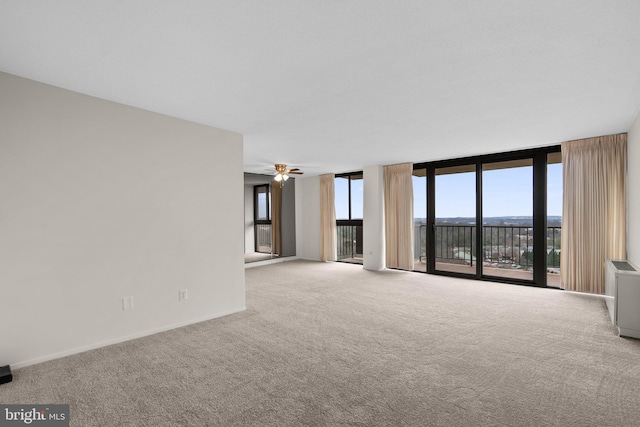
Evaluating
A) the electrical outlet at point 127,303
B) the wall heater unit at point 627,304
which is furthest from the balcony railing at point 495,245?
the electrical outlet at point 127,303

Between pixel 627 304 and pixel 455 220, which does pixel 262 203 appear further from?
pixel 627 304

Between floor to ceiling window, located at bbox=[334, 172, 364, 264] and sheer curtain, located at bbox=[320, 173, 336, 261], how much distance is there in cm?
24

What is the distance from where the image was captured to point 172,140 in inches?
135

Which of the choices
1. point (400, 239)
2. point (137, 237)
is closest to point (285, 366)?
point (137, 237)

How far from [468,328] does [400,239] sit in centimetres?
342

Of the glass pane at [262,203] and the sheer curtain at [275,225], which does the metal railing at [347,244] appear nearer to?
the sheer curtain at [275,225]

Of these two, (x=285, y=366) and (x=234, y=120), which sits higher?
(x=234, y=120)

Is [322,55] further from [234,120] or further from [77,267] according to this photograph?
[77,267]

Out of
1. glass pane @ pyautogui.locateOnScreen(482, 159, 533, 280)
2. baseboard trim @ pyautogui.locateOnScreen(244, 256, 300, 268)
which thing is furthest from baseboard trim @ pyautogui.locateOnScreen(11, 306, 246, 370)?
glass pane @ pyautogui.locateOnScreen(482, 159, 533, 280)

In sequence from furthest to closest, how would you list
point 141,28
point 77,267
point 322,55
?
point 77,267 < point 322,55 < point 141,28

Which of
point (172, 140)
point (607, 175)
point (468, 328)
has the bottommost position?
point (468, 328)

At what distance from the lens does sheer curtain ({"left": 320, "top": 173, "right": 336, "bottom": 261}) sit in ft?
26.1

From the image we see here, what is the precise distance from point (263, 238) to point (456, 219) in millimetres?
5048

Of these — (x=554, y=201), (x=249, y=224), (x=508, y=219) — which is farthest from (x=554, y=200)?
(x=249, y=224)
